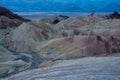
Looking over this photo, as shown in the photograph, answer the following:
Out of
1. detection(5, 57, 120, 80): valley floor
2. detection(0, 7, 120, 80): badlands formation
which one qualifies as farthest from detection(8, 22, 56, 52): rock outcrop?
detection(5, 57, 120, 80): valley floor

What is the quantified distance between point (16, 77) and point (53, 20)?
32.5 m

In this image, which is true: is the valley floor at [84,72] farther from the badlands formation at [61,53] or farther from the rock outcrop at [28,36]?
the rock outcrop at [28,36]

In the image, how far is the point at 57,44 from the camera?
84.1 feet

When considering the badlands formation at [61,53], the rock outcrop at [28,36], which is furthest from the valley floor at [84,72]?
the rock outcrop at [28,36]

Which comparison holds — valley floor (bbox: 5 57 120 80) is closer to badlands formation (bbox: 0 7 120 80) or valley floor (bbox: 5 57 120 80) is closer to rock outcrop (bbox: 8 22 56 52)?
badlands formation (bbox: 0 7 120 80)

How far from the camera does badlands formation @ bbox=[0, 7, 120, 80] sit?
14.6 meters

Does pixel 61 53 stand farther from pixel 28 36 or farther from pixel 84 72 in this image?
pixel 84 72

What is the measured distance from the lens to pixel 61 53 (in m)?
23.6

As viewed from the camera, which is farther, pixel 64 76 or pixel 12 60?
pixel 12 60

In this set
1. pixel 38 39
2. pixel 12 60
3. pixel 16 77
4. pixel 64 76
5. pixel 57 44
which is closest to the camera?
pixel 64 76

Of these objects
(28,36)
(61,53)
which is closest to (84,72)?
(61,53)

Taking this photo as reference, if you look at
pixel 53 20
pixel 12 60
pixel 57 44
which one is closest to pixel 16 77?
pixel 12 60

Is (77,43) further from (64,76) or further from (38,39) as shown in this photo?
(64,76)

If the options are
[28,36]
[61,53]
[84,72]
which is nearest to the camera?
[84,72]
